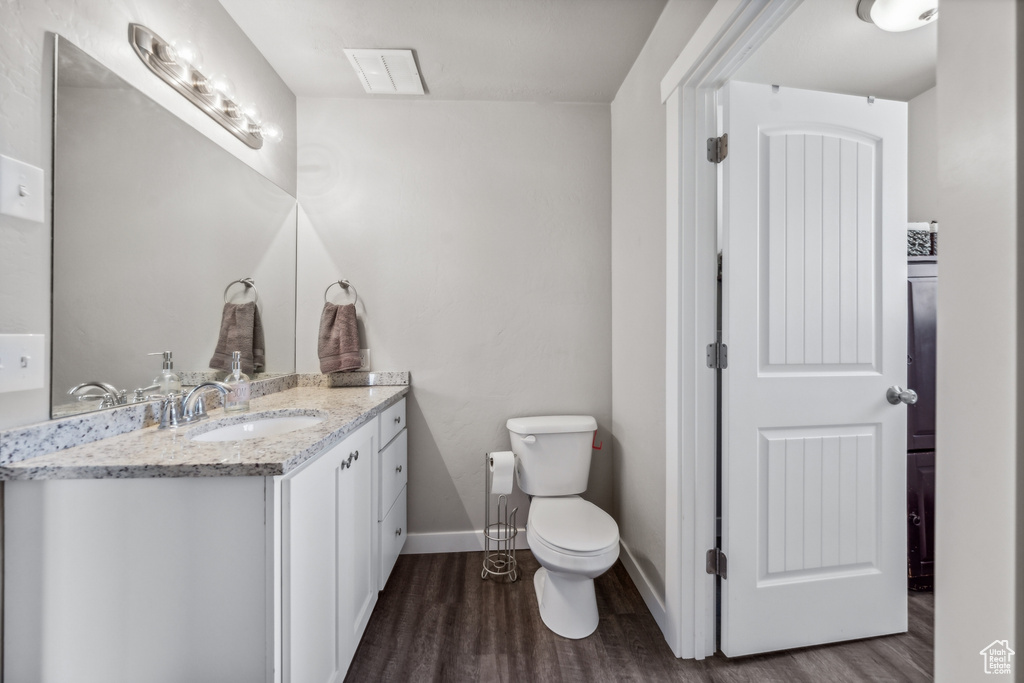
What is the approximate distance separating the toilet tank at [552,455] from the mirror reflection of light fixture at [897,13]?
70.3 inches

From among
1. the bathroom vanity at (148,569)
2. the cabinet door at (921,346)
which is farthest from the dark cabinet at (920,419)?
the bathroom vanity at (148,569)

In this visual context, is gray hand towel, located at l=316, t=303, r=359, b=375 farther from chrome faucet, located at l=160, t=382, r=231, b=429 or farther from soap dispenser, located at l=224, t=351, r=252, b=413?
chrome faucet, located at l=160, t=382, r=231, b=429

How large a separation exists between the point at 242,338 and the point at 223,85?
0.97 m

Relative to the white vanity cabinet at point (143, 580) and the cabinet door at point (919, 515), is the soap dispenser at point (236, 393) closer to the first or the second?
the white vanity cabinet at point (143, 580)

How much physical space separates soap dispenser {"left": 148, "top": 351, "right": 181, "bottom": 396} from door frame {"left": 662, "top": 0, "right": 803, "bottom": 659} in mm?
1647

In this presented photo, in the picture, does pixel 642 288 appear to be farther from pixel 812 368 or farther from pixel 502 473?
pixel 502 473

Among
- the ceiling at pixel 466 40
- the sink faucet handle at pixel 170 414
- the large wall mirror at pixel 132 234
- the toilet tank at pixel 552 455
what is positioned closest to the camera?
the large wall mirror at pixel 132 234

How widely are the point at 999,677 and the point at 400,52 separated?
238cm

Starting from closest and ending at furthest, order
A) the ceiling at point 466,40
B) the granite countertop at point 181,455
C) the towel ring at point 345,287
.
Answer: the granite countertop at point 181,455
the ceiling at point 466,40
the towel ring at point 345,287

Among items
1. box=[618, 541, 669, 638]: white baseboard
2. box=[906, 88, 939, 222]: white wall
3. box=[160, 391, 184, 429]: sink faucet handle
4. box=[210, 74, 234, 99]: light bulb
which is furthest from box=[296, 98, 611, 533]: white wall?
box=[906, 88, 939, 222]: white wall

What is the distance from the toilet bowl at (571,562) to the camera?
1.49m


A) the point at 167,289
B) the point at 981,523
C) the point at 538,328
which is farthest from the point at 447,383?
the point at 981,523

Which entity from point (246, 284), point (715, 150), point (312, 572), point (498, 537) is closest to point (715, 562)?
point (498, 537)

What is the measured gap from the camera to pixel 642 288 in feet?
5.82
